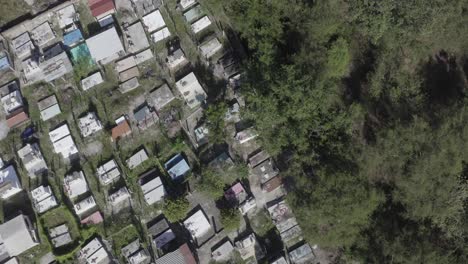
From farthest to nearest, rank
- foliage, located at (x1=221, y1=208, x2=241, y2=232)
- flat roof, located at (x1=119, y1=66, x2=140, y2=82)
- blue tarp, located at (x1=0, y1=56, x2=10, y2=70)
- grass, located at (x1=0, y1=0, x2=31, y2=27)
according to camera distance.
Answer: grass, located at (x1=0, y1=0, x2=31, y2=27), flat roof, located at (x1=119, y1=66, x2=140, y2=82), blue tarp, located at (x1=0, y1=56, x2=10, y2=70), foliage, located at (x1=221, y1=208, x2=241, y2=232)

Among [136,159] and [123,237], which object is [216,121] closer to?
[136,159]

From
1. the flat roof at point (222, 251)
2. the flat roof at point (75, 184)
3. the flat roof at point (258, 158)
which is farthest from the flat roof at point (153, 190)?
the flat roof at point (258, 158)

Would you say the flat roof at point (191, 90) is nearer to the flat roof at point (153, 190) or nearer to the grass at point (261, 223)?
the flat roof at point (153, 190)

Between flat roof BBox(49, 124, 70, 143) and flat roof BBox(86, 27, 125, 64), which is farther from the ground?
flat roof BBox(86, 27, 125, 64)

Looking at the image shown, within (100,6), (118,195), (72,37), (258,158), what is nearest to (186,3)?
(100,6)

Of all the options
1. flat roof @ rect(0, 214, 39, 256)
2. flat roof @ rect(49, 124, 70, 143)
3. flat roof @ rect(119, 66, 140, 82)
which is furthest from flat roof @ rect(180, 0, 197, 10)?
flat roof @ rect(0, 214, 39, 256)

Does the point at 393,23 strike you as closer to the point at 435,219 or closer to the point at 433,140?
the point at 433,140

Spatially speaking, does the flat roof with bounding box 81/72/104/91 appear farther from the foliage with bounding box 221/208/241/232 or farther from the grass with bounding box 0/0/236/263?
the foliage with bounding box 221/208/241/232

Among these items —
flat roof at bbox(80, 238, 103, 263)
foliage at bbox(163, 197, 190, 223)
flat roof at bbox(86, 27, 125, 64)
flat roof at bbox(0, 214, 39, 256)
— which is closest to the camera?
flat roof at bbox(0, 214, 39, 256)

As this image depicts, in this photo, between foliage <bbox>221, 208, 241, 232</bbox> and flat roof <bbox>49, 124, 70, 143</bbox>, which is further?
flat roof <bbox>49, 124, 70, 143</bbox>
